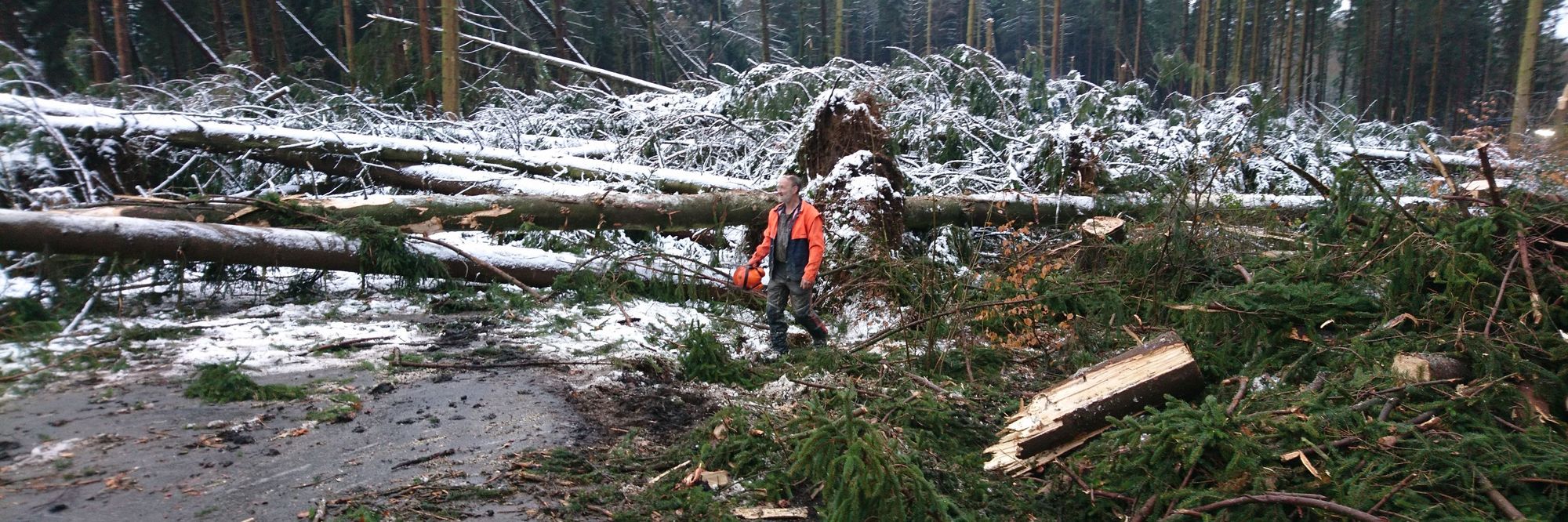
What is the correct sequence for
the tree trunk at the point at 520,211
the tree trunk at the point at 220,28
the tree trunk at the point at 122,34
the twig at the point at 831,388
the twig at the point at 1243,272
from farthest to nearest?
the tree trunk at the point at 220,28
the tree trunk at the point at 122,34
the tree trunk at the point at 520,211
the twig at the point at 1243,272
the twig at the point at 831,388

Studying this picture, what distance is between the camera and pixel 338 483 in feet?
11.0

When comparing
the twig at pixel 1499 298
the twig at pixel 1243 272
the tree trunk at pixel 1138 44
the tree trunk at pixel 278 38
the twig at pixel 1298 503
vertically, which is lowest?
the twig at pixel 1298 503

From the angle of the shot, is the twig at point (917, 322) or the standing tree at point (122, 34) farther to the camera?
the standing tree at point (122, 34)

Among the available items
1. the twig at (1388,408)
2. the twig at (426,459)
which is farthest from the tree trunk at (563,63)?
the twig at (1388,408)

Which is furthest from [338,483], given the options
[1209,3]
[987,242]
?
[1209,3]

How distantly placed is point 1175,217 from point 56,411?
6.46 m

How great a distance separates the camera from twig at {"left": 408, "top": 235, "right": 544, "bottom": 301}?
6.67m

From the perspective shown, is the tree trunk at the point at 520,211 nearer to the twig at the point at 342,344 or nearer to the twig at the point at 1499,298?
the twig at the point at 342,344

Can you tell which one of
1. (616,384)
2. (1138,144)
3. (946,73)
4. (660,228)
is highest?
(946,73)

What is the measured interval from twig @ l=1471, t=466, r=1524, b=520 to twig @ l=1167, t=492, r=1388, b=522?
0.38 m

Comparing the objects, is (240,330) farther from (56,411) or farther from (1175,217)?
(1175,217)

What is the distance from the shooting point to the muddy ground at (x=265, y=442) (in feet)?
10.3

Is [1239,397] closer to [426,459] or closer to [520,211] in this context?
[426,459]

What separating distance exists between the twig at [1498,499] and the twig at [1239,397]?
2.55ft
